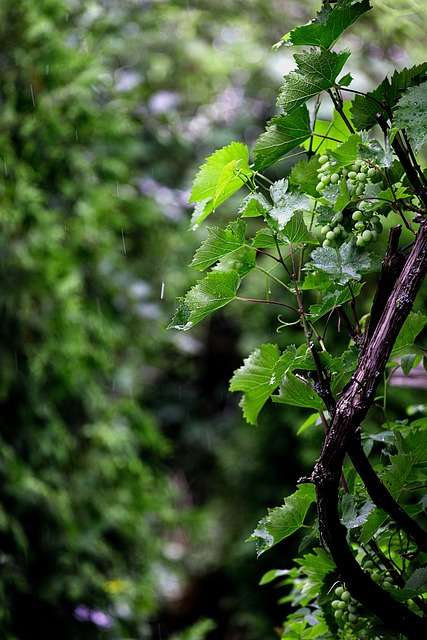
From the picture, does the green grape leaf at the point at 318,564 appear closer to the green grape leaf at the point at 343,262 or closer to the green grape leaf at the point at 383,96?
the green grape leaf at the point at 343,262

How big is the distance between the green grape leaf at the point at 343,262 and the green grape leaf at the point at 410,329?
10cm

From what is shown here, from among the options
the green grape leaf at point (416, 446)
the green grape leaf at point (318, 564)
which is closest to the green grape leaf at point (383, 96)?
the green grape leaf at point (416, 446)

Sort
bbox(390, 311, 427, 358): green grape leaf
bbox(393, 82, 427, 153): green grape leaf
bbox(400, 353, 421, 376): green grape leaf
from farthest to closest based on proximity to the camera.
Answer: bbox(400, 353, 421, 376): green grape leaf, bbox(390, 311, 427, 358): green grape leaf, bbox(393, 82, 427, 153): green grape leaf

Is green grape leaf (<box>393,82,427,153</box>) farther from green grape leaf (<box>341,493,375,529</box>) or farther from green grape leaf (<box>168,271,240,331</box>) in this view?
green grape leaf (<box>341,493,375,529</box>)

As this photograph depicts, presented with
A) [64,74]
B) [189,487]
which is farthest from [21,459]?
[189,487]

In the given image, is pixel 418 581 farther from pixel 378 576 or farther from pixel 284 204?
pixel 284 204

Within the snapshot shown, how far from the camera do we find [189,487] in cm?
384

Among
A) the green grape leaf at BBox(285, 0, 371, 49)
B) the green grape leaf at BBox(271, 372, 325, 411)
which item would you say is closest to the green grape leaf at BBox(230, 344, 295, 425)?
the green grape leaf at BBox(271, 372, 325, 411)

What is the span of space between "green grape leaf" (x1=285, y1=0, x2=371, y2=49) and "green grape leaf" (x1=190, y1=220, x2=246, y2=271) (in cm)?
15

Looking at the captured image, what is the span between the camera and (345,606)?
0.58 meters

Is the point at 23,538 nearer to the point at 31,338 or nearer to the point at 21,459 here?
the point at 21,459

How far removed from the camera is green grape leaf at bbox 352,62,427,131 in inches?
21.8

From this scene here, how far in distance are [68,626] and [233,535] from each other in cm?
104

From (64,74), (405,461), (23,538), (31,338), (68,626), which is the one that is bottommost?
(68,626)
